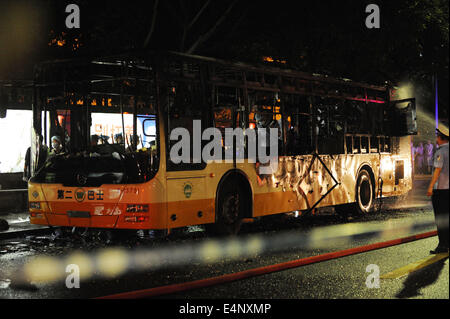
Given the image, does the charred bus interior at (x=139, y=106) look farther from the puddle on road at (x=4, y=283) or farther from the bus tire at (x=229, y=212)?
the puddle on road at (x=4, y=283)

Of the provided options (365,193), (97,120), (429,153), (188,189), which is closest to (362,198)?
(365,193)

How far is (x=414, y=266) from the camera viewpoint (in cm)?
852

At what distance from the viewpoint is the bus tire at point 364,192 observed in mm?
16138

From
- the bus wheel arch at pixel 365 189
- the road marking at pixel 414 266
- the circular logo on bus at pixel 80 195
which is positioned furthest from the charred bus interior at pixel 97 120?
the bus wheel arch at pixel 365 189

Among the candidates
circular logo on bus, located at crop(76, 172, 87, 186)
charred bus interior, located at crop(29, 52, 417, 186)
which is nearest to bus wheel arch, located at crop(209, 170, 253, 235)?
charred bus interior, located at crop(29, 52, 417, 186)

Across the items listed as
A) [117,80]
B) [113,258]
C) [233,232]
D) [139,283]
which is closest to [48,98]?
[117,80]

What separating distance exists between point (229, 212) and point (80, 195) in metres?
2.75

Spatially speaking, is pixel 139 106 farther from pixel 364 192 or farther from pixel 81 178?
pixel 364 192

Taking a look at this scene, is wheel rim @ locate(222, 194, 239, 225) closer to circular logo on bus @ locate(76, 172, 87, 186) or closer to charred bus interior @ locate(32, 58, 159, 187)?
charred bus interior @ locate(32, 58, 159, 187)

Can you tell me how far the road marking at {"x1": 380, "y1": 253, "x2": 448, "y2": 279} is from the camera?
7.99m

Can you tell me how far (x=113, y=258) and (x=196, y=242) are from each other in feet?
6.83

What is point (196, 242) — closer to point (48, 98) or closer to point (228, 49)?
point (48, 98)

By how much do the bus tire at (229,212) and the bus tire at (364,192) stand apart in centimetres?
464

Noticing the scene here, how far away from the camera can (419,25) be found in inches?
773
